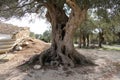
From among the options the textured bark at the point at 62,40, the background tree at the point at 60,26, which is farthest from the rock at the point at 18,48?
the textured bark at the point at 62,40

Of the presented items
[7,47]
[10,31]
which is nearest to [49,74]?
[7,47]

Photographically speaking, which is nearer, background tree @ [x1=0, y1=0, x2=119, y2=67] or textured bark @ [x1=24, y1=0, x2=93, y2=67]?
background tree @ [x1=0, y1=0, x2=119, y2=67]

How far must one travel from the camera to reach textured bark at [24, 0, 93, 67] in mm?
10592

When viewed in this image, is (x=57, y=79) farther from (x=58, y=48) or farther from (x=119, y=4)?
(x=119, y=4)

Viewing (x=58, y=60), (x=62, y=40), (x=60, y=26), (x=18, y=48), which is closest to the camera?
(x=58, y=60)

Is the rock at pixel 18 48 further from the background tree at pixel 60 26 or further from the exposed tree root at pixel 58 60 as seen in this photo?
the exposed tree root at pixel 58 60

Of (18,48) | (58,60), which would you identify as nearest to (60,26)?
(58,60)

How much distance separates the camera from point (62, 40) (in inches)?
447

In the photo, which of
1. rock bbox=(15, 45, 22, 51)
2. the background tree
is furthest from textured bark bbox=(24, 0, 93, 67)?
rock bbox=(15, 45, 22, 51)

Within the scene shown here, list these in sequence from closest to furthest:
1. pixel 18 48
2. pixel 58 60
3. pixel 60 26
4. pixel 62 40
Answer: pixel 58 60, pixel 62 40, pixel 60 26, pixel 18 48

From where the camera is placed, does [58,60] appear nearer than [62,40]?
Yes

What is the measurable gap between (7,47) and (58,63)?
7576 mm

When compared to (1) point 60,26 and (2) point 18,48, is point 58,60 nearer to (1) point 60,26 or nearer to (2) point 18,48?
(1) point 60,26

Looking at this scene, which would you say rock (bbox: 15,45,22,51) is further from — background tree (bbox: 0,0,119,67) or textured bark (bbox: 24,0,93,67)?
textured bark (bbox: 24,0,93,67)
